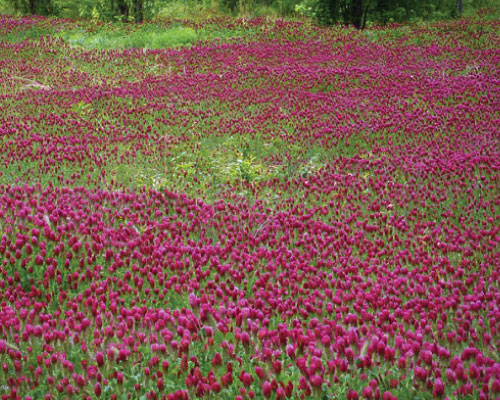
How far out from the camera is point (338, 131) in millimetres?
10609

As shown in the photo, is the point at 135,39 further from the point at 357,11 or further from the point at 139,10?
the point at 357,11

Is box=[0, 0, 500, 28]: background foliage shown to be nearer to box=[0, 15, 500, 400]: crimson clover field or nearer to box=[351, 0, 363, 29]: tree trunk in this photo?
box=[351, 0, 363, 29]: tree trunk

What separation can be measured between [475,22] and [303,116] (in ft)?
57.9

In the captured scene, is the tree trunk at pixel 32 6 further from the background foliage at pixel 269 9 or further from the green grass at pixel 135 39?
the green grass at pixel 135 39

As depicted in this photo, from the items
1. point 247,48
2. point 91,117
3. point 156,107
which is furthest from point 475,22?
point 91,117

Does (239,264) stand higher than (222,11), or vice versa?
(222,11)

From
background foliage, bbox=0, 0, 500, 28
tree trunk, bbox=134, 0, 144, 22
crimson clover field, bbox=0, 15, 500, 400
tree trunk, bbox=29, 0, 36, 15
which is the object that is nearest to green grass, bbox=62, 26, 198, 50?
tree trunk, bbox=134, 0, 144, 22

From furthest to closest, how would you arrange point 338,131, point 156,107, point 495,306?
point 156,107, point 338,131, point 495,306

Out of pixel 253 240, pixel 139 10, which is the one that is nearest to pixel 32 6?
pixel 139 10

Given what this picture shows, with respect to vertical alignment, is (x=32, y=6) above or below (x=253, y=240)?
above

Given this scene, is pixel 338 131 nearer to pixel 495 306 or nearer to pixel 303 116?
pixel 303 116

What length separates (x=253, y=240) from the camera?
19.9ft

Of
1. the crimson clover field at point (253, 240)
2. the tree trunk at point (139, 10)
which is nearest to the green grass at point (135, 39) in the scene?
the tree trunk at point (139, 10)

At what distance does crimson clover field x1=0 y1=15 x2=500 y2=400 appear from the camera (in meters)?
3.78
